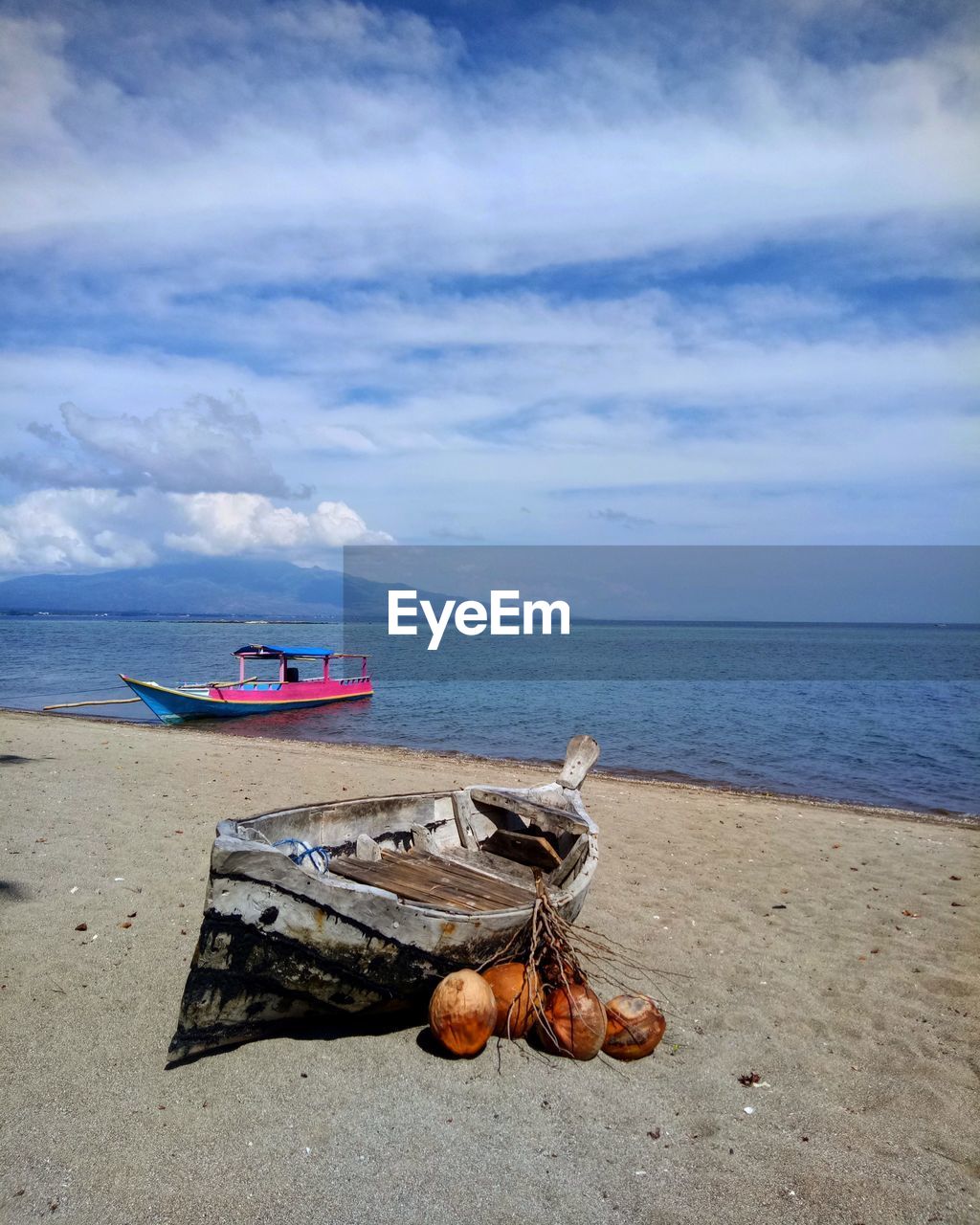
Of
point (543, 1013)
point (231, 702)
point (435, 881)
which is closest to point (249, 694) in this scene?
point (231, 702)

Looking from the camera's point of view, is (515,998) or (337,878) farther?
(515,998)

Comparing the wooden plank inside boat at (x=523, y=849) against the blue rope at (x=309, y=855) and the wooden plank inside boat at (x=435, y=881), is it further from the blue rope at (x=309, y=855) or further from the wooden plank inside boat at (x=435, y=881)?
the blue rope at (x=309, y=855)

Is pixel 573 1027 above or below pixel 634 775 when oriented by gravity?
above

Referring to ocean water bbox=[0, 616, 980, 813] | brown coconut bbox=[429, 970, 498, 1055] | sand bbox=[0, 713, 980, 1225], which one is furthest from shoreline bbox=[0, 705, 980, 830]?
brown coconut bbox=[429, 970, 498, 1055]

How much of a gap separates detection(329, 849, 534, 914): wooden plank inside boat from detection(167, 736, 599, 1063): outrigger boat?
0.8 inches

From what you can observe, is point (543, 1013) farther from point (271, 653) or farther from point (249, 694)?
Answer: point (271, 653)

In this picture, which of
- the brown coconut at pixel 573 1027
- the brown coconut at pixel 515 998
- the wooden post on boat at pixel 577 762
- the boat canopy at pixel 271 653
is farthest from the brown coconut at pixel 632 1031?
the boat canopy at pixel 271 653

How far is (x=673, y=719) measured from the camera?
32.9 meters

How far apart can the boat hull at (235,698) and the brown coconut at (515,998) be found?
21.9 meters

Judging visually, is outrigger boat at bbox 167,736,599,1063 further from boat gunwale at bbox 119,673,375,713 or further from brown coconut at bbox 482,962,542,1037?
boat gunwale at bbox 119,673,375,713

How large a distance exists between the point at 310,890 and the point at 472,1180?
1.85 meters

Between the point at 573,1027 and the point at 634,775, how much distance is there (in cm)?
1525

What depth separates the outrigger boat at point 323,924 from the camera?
5.16m

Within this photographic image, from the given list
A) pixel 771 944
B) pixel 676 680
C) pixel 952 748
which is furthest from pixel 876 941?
pixel 676 680
